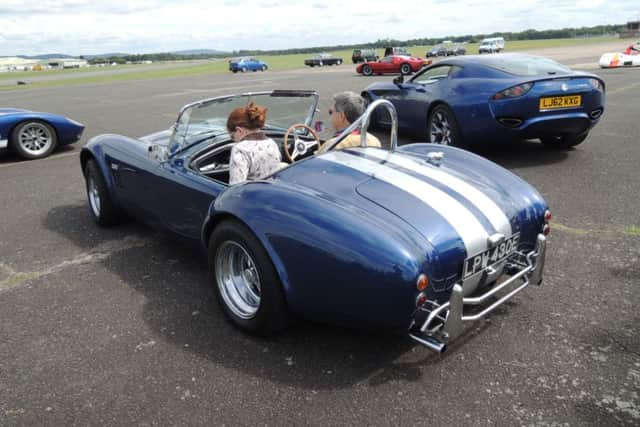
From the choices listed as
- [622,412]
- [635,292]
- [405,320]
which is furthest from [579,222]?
[405,320]

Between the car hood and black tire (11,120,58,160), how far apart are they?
6.73 m

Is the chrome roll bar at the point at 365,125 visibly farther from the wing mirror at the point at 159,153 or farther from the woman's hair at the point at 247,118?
the wing mirror at the point at 159,153

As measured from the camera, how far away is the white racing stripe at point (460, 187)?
267 cm

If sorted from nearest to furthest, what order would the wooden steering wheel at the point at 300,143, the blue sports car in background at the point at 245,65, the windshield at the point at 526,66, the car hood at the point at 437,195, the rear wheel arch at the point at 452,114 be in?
the car hood at the point at 437,195, the wooden steering wheel at the point at 300,143, the windshield at the point at 526,66, the rear wheel arch at the point at 452,114, the blue sports car in background at the point at 245,65

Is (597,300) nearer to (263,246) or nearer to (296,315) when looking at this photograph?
(296,315)

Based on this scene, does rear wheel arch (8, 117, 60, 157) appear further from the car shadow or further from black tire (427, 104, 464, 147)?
black tire (427, 104, 464, 147)

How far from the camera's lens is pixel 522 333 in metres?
2.92

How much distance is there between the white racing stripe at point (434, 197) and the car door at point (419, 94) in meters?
4.60

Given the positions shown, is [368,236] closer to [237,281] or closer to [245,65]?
[237,281]

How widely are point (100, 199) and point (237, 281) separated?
224 centimetres

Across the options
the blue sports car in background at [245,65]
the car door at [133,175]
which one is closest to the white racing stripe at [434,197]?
the car door at [133,175]

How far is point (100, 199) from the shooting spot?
15.4 feet

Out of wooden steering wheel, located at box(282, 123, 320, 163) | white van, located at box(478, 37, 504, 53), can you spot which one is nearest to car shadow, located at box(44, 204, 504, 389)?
wooden steering wheel, located at box(282, 123, 320, 163)

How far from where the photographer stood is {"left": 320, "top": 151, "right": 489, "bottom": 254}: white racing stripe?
2508 millimetres
